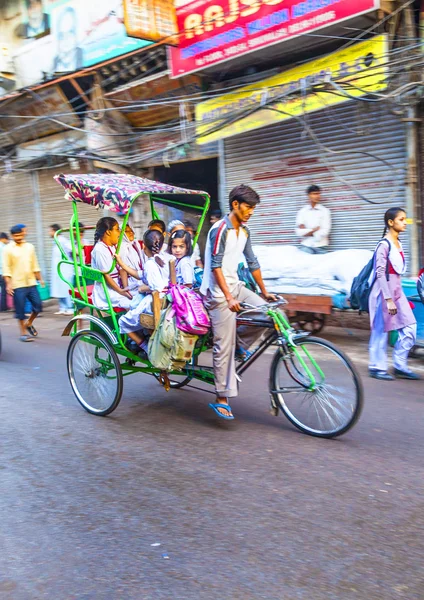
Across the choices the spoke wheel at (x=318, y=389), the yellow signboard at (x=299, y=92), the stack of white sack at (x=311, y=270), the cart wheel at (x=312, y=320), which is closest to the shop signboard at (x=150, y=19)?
the yellow signboard at (x=299, y=92)

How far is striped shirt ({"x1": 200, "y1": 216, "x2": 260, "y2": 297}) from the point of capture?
411 centimetres

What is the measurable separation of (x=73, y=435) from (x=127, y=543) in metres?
1.70

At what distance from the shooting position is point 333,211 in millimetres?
8977

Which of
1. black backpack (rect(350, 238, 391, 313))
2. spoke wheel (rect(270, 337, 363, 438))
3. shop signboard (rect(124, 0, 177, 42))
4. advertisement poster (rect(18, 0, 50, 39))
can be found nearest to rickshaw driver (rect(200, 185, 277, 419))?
spoke wheel (rect(270, 337, 363, 438))

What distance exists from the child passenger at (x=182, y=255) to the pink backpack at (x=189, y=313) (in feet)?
1.56

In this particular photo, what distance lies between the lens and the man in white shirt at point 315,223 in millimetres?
8539

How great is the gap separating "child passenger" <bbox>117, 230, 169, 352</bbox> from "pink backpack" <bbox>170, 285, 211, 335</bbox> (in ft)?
0.83

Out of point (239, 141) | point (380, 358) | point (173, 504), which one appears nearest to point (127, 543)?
point (173, 504)

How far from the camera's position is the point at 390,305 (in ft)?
18.0

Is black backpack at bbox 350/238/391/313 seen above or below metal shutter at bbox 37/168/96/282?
below

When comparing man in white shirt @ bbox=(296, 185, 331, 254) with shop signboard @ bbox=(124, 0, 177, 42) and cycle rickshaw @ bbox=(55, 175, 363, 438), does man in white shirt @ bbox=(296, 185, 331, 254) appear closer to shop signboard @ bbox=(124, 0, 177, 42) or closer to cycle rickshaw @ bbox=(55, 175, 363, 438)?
cycle rickshaw @ bbox=(55, 175, 363, 438)

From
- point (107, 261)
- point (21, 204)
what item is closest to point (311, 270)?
point (107, 261)

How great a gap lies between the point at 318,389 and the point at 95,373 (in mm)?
1933

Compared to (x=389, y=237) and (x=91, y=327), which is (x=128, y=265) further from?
(x=389, y=237)
